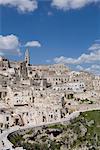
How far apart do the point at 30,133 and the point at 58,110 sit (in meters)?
9.89

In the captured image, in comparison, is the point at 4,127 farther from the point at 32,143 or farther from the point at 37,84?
the point at 37,84

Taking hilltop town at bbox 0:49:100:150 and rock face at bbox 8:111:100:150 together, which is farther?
hilltop town at bbox 0:49:100:150

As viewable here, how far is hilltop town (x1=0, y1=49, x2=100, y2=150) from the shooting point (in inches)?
2250

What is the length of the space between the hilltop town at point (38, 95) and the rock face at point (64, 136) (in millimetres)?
2888

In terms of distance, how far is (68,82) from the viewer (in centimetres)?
8256

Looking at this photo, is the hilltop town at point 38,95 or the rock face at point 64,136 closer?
the rock face at point 64,136

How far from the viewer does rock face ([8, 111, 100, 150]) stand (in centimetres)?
4903

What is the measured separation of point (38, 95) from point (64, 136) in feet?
42.7

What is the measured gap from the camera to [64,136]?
54375 mm

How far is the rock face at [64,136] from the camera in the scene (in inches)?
1930

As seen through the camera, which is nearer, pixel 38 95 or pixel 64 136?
pixel 64 136

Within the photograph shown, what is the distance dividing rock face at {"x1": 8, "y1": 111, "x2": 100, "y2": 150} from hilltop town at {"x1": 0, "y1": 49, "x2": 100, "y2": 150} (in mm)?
2888

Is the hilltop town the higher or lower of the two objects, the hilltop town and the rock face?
the higher

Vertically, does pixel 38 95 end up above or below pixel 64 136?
above
